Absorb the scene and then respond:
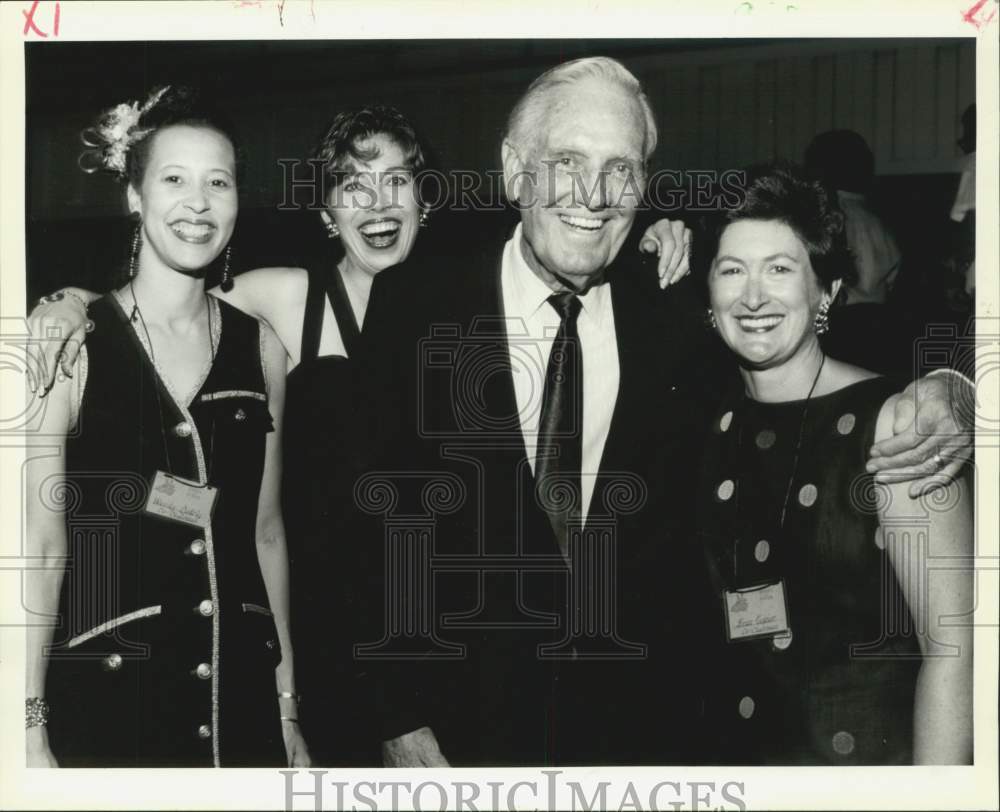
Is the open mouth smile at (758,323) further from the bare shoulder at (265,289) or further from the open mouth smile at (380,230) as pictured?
the bare shoulder at (265,289)

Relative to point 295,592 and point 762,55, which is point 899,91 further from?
point 295,592

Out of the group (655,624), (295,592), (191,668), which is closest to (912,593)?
(655,624)

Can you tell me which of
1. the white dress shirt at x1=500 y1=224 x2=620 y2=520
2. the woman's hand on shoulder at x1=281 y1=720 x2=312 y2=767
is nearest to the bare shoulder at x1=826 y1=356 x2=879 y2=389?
the white dress shirt at x1=500 y1=224 x2=620 y2=520

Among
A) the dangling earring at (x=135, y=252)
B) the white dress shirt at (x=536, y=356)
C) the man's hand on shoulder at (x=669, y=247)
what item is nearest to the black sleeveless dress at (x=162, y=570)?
the dangling earring at (x=135, y=252)

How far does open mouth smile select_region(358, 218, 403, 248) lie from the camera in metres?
3.90

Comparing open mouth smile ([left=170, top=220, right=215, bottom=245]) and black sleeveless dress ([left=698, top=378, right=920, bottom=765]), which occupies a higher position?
open mouth smile ([left=170, top=220, right=215, bottom=245])

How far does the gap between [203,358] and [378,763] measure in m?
1.19

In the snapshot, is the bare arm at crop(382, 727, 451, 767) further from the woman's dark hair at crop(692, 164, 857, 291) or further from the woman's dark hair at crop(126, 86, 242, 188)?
the woman's dark hair at crop(126, 86, 242, 188)

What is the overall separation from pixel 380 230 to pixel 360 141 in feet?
0.80

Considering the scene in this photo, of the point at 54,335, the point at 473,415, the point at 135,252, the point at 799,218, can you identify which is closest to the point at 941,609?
the point at 799,218

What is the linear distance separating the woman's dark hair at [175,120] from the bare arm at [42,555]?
67 centimetres

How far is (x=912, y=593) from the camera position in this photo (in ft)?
12.9

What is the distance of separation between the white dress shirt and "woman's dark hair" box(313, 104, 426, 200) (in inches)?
14.4

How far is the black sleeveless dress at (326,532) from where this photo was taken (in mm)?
3908
